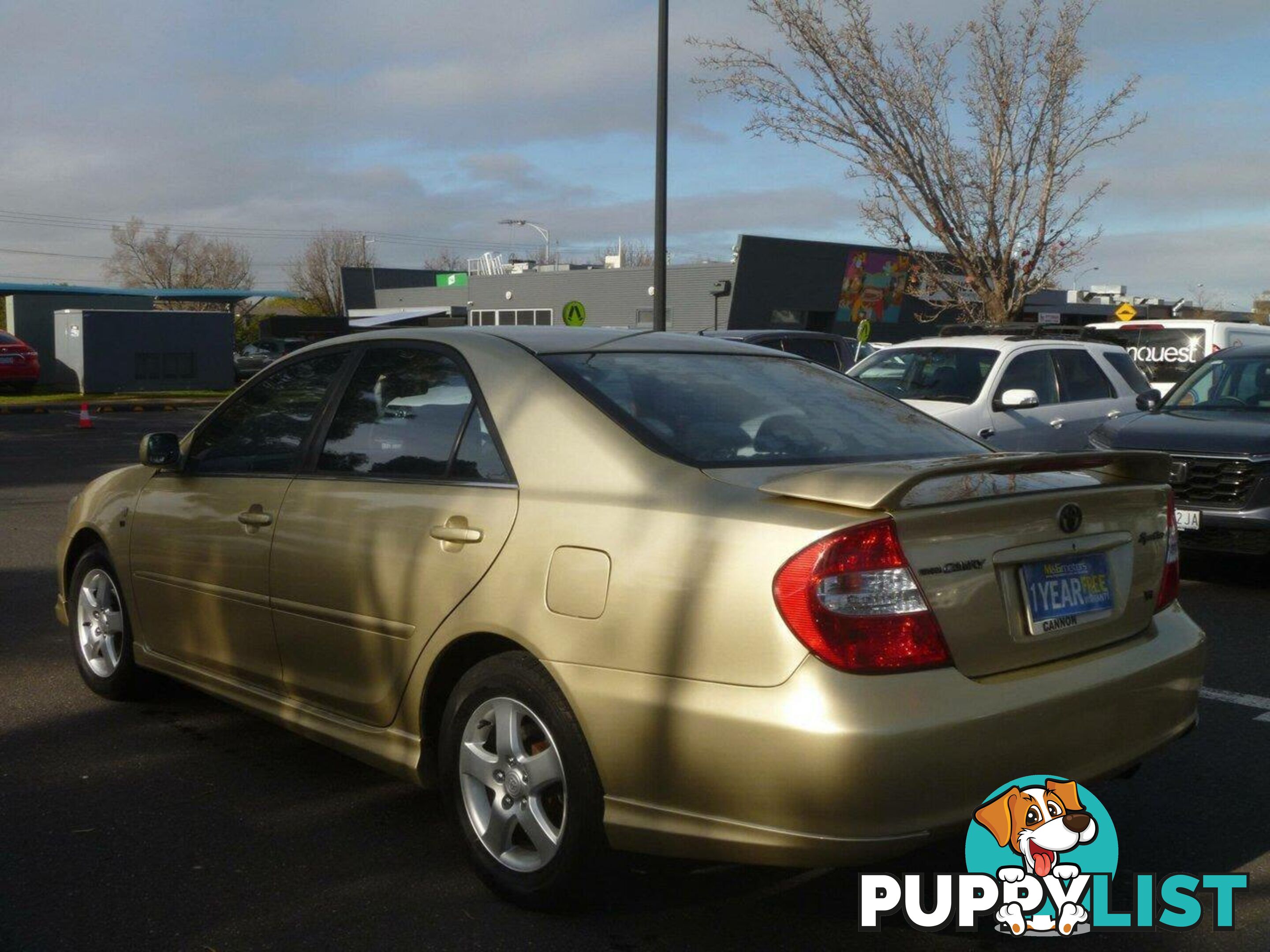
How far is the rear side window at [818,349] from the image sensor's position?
17.6 metres

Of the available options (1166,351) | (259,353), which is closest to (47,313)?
(259,353)

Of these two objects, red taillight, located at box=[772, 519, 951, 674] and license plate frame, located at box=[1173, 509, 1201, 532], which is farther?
license plate frame, located at box=[1173, 509, 1201, 532]

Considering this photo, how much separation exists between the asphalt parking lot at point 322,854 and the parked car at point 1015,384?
5.33 metres

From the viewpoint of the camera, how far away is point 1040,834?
3.39m

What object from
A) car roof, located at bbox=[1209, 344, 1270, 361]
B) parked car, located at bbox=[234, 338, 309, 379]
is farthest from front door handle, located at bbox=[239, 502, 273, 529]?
parked car, located at bbox=[234, 338, 309, 379]

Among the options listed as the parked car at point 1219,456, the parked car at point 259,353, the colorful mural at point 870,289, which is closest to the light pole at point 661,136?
the parked car at point 1219,456

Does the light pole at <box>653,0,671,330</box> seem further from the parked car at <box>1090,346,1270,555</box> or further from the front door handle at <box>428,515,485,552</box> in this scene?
the front door handle at <box>428,515,485,552</box>

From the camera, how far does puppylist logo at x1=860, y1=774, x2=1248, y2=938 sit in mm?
3346

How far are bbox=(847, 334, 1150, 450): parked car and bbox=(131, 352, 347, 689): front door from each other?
7067 mm

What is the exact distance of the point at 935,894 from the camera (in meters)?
3.71

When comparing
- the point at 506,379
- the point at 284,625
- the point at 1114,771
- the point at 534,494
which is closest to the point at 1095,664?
the point at 1114,771

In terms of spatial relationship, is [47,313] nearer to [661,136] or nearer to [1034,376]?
[661,136]

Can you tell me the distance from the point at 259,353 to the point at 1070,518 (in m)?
47.1

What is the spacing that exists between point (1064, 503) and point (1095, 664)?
0.44m
